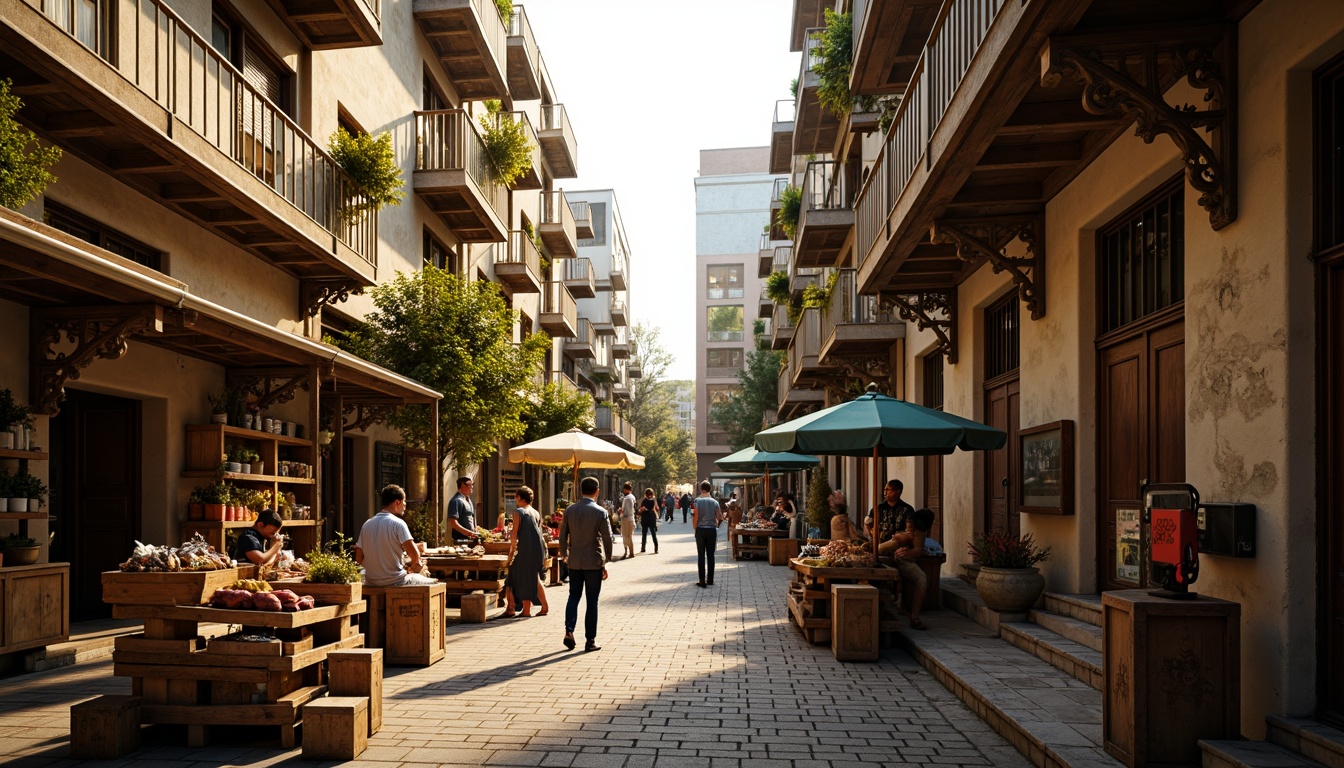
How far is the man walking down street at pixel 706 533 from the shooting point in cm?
1681

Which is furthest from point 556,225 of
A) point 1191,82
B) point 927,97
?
point 1191,82

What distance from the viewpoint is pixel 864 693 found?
315 inches

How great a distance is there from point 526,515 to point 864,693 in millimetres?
5342

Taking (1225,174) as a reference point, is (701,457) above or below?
below

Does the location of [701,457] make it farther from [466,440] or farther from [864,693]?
[864,693]

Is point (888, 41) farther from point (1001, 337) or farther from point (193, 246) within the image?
point (193, 246)

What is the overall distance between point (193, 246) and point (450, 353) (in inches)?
191

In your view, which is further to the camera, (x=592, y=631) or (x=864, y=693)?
(x=592, y=631)

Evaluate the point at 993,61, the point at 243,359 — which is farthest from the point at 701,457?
the point at 993,61

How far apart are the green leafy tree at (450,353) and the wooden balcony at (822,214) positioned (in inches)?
313

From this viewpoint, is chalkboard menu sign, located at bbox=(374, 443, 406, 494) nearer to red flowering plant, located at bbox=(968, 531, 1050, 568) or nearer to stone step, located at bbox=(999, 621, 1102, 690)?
red flowering plant, located at bbox=(968, 531, 1050, 568)

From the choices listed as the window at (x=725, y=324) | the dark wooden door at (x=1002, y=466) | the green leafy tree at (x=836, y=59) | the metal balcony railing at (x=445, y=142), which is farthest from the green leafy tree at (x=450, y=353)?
the window at (x=725, y=324)

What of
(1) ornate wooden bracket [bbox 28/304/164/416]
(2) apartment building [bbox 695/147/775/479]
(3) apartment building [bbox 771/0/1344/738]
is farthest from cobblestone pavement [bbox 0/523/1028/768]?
(2) apartment building [bbox 695/147/775/479]

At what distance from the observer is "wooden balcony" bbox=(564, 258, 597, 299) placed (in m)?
43.9
